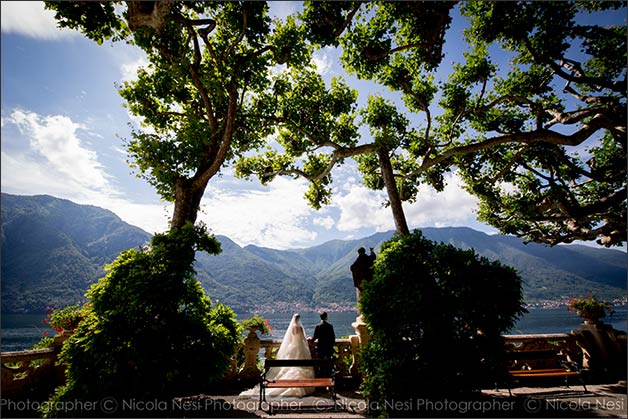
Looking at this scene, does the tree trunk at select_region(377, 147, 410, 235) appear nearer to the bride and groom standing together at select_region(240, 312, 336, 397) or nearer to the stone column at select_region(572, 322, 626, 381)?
the bride and groom standing together at select_region(240, 312, 336, 397)

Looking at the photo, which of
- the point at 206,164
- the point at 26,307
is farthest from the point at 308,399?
the point at 26,307

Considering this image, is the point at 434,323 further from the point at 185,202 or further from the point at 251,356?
the point at 185,202

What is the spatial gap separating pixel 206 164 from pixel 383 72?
7.44 metres

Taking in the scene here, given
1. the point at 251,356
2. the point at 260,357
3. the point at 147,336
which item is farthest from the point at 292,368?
the point at 147,336

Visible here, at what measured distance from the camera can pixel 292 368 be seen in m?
8.83

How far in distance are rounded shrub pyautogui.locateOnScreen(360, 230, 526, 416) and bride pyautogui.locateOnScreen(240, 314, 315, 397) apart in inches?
111

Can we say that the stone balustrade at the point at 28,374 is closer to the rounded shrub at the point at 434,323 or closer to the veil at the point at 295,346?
the veil at the point at 295,346

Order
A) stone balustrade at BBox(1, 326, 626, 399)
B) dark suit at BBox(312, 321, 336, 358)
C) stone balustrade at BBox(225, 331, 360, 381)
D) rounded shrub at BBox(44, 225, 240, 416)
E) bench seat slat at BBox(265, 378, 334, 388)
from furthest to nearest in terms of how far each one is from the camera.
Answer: stone balustrade at BBox(225, 331, 360, 381), dark suit at BBox(312, 321, 336, 358), stone balustrade at BBox(1, 326, 626, 399), bench seat slat at BBox(265, 378, 334, 388), rounded shrub at BBox(44, 225, 240, 416)

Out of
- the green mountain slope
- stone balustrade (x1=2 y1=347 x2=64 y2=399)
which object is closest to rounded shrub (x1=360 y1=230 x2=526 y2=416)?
stone balustrade (x1=2 y1=347 x2=64 y2=399)

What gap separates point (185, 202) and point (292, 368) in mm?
5979

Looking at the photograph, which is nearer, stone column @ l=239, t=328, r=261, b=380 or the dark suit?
the dark suit

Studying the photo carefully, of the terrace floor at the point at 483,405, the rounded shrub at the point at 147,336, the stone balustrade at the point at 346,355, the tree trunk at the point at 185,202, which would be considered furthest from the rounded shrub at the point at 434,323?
the tree trunk at the point at 185,202

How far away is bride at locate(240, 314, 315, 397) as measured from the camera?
8.07 meters

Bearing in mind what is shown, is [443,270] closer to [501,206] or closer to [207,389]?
[207,389]
